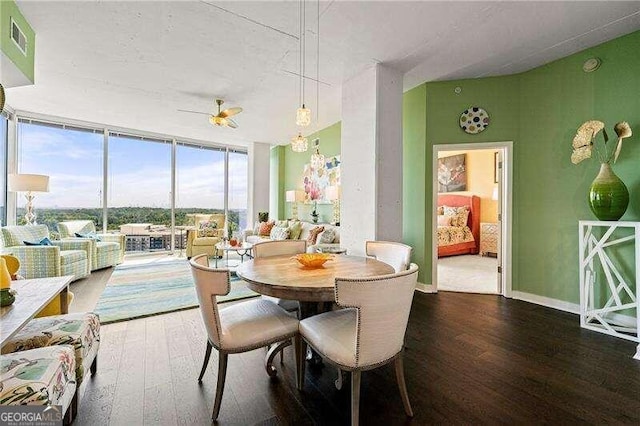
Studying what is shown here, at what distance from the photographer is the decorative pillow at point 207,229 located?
6.20 meters

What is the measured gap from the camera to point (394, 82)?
3.40 metres

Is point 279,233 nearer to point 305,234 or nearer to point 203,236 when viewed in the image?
point 305,234

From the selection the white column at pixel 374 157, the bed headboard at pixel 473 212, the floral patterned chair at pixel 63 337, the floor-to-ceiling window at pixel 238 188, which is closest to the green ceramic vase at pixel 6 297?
the floral patterned chair at pixel 63 337

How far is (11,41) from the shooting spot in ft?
7.68

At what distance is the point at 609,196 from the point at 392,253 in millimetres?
2116

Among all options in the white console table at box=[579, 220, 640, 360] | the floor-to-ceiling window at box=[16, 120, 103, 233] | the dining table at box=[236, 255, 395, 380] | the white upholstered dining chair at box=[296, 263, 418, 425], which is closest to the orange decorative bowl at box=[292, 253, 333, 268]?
the dining table at box=[236, 255, 395, 380]

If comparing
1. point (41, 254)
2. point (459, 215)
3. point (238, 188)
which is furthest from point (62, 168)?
point (459, 215)

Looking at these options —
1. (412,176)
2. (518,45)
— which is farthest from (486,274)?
(518,45)

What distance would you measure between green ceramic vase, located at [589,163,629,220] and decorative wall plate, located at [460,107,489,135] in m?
1.39

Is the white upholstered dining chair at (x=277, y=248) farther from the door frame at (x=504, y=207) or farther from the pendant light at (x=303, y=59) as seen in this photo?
the door frame at (x=504, y=207)

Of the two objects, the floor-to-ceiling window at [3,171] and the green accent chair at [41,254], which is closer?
the green accent chair at [41,254]

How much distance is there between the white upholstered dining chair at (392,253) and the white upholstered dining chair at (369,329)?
737mm

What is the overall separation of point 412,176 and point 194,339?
11.0 feet

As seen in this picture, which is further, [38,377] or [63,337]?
[63,337]
